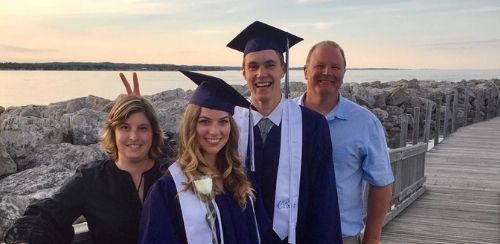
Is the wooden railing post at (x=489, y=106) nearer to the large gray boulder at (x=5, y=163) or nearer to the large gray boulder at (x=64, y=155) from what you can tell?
the large gray boulder at (x=64, y=155)

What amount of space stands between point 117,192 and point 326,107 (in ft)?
3.86

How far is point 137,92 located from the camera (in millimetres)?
2805

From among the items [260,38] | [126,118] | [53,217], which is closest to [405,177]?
[260,38]

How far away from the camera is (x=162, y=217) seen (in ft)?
7.09

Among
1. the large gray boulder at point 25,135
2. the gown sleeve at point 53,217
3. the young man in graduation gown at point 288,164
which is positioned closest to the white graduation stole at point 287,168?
the young man in graduation gown at point 288,164

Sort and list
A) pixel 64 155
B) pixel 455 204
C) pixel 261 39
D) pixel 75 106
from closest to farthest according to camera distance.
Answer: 1. pixel 261 39
2. pixel 455 204
3. pixel 64 155
4. pixel 75 106

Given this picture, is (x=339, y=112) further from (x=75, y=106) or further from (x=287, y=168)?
(x=75, y=106)

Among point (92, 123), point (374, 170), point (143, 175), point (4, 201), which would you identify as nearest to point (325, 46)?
point (374, 170)

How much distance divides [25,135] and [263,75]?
20.2ft

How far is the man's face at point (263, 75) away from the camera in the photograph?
2594 millimetres

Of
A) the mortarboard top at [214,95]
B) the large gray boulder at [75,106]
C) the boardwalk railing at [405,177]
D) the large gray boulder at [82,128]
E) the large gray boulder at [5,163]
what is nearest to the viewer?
the mortarboard top at [214,95]

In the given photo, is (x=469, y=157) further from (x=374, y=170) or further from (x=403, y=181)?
(x=374, y=170)

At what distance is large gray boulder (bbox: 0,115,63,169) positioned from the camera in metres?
7.56

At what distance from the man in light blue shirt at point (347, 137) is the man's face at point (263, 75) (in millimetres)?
307
